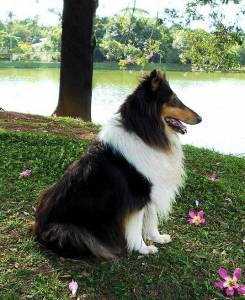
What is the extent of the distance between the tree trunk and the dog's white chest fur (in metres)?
5.80

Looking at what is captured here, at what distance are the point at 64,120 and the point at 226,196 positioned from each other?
384 cm

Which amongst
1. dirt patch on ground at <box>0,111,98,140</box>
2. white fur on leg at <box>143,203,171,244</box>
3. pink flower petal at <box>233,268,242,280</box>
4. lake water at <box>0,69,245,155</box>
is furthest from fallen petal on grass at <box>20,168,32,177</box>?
lake water at <box>0,69,245,155</box>

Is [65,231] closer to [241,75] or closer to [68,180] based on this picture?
[68,180]

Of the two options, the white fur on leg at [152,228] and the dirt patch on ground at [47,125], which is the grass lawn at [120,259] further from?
the dirt patch on ground at [47,125]

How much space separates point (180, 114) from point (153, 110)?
319 millimetres

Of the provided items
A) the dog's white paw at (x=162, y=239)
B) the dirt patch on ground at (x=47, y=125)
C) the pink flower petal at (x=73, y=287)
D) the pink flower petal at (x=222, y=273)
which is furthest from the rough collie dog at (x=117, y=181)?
the dirt patch on ground at (x=47, y=125)

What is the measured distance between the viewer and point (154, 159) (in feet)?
Result: 11.8

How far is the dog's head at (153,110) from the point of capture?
11.2ft

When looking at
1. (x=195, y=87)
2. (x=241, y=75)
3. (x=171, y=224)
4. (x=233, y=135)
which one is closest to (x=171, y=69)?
(x=241, y=75)

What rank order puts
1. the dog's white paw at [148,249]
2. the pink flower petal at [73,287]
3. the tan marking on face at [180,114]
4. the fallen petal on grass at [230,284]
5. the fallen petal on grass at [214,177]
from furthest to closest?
1. the fallen petal on grass at [214,177]
2. the dog's white paw at [148,249]
3. the tan marking on face at [180,114]
4. the fallen petal on grass at [230,284]
5. the pink flower petal at [73,287]

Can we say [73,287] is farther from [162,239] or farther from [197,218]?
[197,218]

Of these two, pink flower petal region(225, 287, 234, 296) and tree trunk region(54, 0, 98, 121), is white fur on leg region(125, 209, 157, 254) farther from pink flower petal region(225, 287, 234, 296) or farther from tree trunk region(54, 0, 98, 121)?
tree trunk region(54, 0, 98, 121)

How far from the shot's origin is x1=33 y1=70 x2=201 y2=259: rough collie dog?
136 inches

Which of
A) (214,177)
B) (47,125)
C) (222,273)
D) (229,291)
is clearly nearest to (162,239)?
(222,273)
